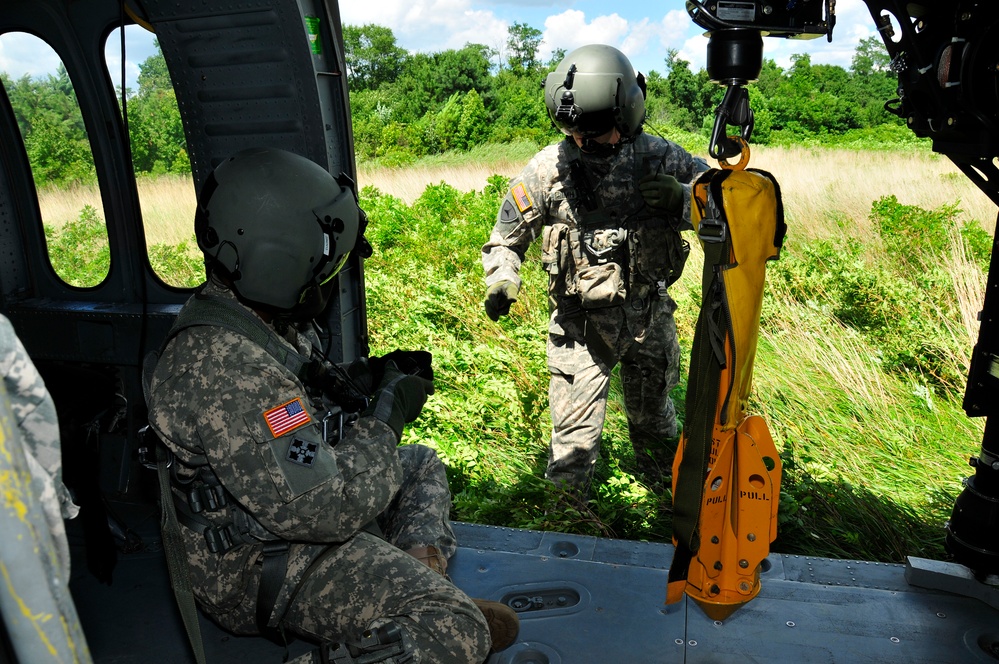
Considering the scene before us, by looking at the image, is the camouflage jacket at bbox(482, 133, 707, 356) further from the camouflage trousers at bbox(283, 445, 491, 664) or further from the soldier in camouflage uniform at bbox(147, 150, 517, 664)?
the camouflage trousers at bbox(283, 445, 491, 664)

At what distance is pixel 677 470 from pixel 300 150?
1.91 meters

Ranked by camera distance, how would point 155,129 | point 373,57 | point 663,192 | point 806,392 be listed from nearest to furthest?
point 663,192, point 155,129, point 806,392, point 373,57

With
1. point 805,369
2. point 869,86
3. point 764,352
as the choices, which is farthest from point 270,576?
point 869,86

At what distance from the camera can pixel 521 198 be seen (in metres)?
3.81

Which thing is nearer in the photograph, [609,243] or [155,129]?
[609,243]

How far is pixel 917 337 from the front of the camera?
5.07 meters

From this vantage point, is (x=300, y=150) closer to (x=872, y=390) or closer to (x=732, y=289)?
(x=732, y=289)

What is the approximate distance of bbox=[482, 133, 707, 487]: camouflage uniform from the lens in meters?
3.76

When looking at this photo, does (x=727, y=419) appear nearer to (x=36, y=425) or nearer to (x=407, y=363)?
(x=407, y=363)

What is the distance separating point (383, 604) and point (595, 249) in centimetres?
205

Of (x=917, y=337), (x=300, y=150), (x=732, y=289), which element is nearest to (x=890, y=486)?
(x=917, y=337)

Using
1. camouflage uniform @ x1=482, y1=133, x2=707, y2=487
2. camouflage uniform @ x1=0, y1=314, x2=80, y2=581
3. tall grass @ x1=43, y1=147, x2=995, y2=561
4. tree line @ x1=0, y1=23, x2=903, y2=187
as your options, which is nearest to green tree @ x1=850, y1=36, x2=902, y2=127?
tree line @ x1=0, y1=23, x2=903, y2=187

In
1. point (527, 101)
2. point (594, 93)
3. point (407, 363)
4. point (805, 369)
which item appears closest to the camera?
point (407, 363)

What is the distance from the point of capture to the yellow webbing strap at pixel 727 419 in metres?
2.11
